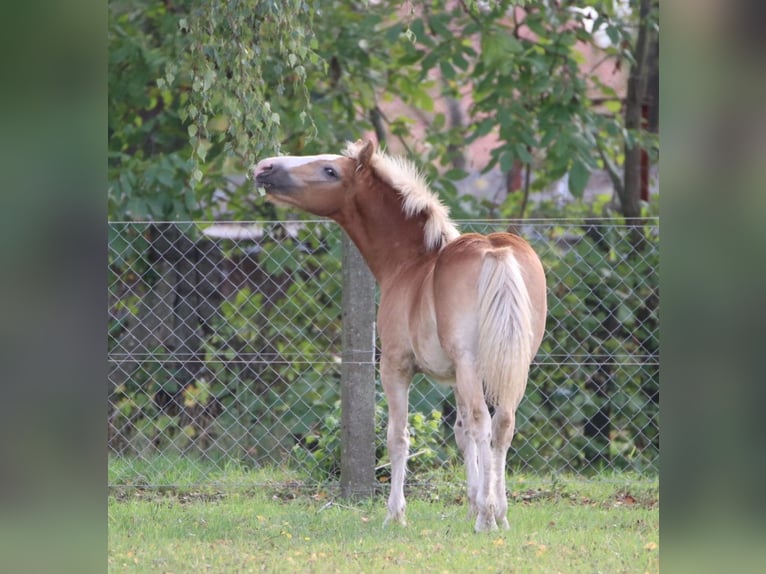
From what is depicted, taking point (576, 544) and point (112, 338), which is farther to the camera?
point (112, 338)

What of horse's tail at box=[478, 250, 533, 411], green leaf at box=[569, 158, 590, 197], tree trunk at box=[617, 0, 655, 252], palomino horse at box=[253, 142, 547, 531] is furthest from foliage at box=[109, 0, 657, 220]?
horse's tail at box=[478, 250, 533, 411]

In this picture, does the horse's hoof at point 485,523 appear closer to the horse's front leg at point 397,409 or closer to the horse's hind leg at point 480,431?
the horse's hind leg at point 480,431

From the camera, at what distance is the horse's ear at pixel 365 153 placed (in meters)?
5.52

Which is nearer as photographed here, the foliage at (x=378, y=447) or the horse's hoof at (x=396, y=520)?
the horse's hoof at (x=396, y=520)

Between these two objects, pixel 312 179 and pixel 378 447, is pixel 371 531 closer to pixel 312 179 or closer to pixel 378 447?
pixel 378 447

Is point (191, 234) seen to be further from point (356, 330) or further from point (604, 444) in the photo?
point (604, 444)

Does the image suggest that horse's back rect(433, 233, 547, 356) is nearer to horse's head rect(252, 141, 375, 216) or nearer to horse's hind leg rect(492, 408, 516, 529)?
horse's hind leg rect(492, 408, 516, 529)

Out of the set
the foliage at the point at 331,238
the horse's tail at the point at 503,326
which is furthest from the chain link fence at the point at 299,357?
the horse's tail at the point at 503,326

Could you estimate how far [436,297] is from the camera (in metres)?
5.05

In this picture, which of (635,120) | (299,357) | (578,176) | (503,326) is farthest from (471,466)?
(635,120)

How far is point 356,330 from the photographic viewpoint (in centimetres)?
630
